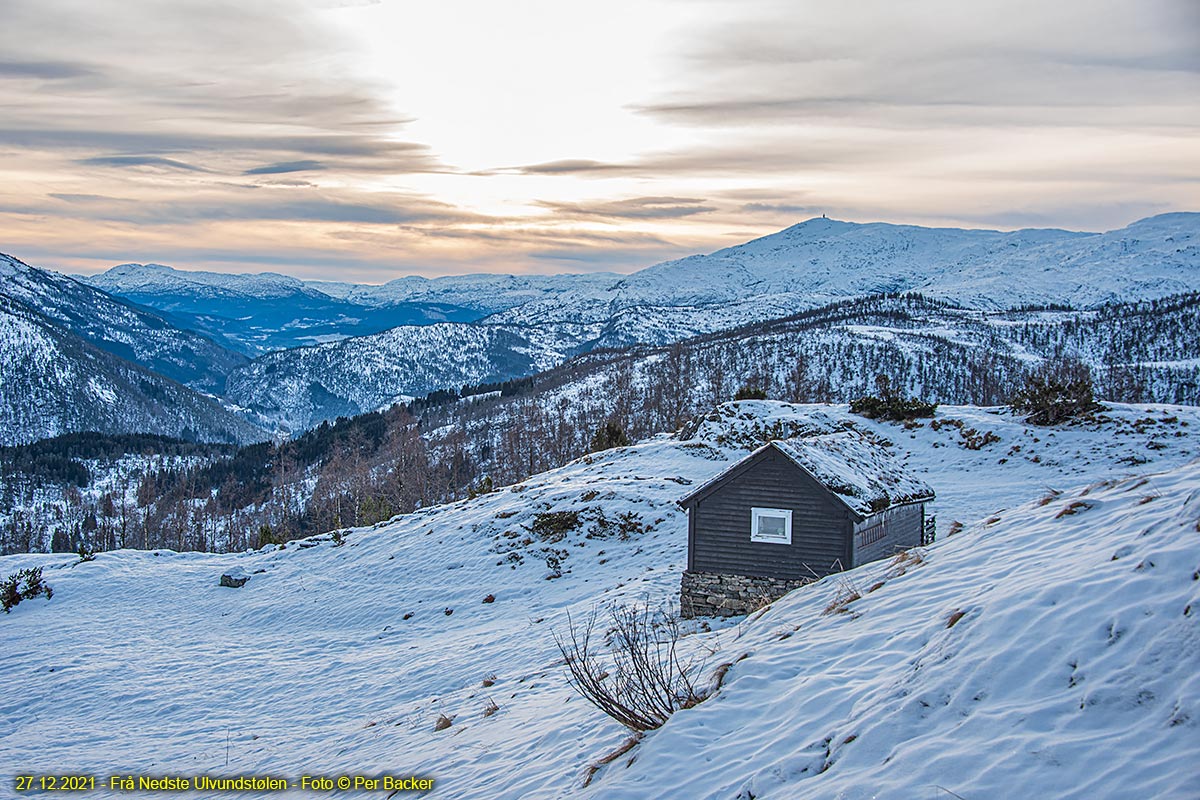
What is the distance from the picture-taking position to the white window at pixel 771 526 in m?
22.9

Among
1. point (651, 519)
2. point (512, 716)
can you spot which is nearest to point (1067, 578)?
point (512, 716)

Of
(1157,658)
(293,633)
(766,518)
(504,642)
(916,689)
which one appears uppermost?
Answer: (1157,658)

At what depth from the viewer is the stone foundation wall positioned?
22.9 metres

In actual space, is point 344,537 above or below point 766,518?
below

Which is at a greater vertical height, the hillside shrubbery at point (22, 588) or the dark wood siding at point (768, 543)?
the dark wood siding at point (768, 543)

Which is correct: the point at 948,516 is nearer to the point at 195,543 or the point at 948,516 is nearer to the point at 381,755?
the point at 381,755

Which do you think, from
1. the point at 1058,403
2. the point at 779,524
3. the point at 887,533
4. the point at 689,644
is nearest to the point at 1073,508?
the point at 689,644

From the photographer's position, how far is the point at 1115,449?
43250 millimetres

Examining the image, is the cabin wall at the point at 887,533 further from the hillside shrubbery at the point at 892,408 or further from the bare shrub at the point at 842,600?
the hillside shrubbery at the point at 892,408

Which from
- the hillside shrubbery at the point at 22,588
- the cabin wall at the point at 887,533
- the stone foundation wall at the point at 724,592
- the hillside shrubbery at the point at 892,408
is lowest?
the hillside shrubbery at the point at 22,588

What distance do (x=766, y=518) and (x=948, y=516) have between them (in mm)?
14960

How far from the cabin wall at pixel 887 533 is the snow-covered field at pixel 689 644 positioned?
3.33 metres

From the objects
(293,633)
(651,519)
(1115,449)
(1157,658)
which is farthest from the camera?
(1115,449)

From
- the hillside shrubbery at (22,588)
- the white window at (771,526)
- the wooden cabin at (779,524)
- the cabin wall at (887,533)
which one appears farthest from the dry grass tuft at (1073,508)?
the hillside shrubbery at (22,588)
